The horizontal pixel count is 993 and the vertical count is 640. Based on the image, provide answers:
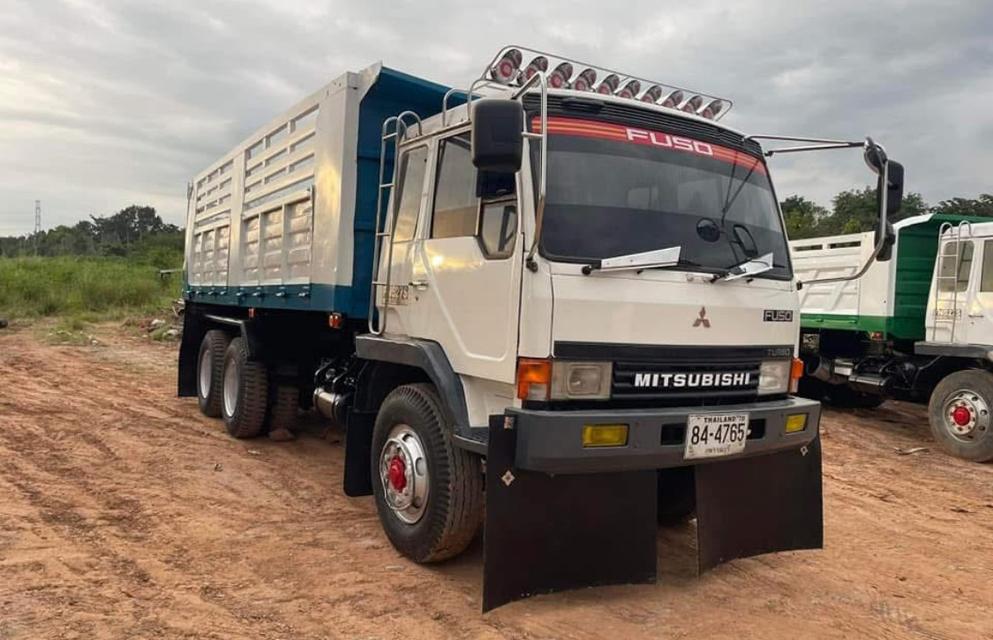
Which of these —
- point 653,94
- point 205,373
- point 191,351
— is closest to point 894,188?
point 653,94

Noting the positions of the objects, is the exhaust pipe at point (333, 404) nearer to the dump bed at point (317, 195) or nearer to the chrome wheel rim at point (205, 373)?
the dump bed at point (317, 195)

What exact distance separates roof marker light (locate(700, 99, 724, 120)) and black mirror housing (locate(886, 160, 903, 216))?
3.17 feet

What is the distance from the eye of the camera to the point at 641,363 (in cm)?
338

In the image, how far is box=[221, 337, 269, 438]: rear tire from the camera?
673cm

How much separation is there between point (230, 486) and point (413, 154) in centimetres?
285

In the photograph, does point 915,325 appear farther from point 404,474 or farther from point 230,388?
point 230,388

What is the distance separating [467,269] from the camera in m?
3.68

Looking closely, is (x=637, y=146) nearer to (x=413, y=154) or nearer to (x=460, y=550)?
(x=413, y=154)

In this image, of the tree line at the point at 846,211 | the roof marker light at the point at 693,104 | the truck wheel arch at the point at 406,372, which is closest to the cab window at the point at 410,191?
the truck wheel arch at the point at 406,372

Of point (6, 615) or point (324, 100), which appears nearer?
point (6, 615)

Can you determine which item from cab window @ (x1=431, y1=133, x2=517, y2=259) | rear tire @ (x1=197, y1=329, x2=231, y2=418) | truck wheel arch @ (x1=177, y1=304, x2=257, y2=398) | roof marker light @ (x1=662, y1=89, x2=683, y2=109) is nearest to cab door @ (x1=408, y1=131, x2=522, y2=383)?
cab window @ (x1=431, y1=133, x2=517, y2=259)

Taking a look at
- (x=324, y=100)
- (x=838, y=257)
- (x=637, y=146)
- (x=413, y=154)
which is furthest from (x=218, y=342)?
(x=838, y=257)

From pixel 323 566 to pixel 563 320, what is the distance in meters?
1.95

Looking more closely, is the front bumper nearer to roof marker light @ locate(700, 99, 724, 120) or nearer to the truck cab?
the truck cab
